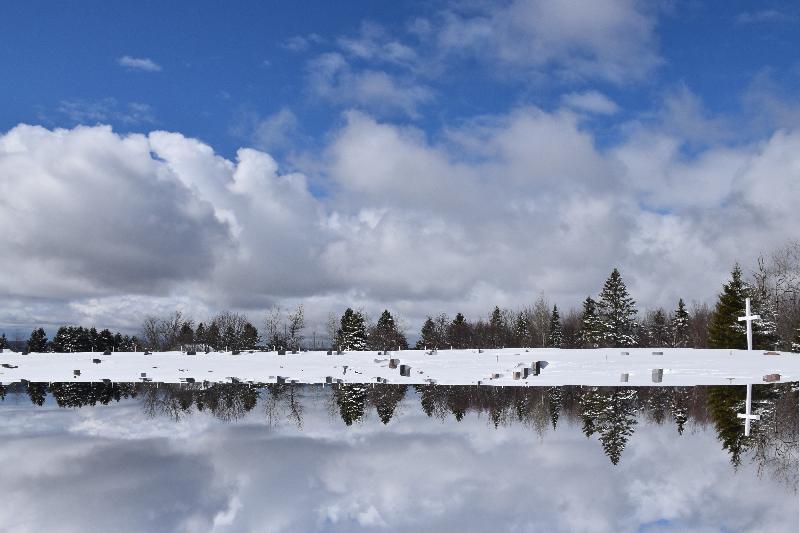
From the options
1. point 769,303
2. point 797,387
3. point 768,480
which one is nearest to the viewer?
point 768,480

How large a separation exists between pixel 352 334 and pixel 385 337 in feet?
22.1

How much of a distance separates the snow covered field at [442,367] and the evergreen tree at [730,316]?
24.6 meters

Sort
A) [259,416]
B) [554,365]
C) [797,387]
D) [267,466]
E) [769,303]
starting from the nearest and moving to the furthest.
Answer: [267,466] < [259,416] < [797,387] < [554,365] < [769,303]

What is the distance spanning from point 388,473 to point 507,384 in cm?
1451

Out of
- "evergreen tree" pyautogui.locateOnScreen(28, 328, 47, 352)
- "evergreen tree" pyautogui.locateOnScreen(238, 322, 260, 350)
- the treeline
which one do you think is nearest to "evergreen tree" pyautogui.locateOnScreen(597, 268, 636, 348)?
the treeline

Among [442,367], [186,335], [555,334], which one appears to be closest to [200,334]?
[186,335]

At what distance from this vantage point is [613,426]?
11469mm

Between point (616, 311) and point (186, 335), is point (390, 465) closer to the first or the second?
point (616, 311)

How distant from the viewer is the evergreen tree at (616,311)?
73375mm

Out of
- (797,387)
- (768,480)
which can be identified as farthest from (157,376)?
(768,480)

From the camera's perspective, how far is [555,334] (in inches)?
3701

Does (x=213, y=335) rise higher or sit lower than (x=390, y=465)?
higher

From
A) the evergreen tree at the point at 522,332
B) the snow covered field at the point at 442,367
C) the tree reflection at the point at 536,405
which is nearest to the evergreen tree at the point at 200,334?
the evergreen tree at the point at 522,332

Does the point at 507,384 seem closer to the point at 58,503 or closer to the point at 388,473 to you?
the point at 388,473
